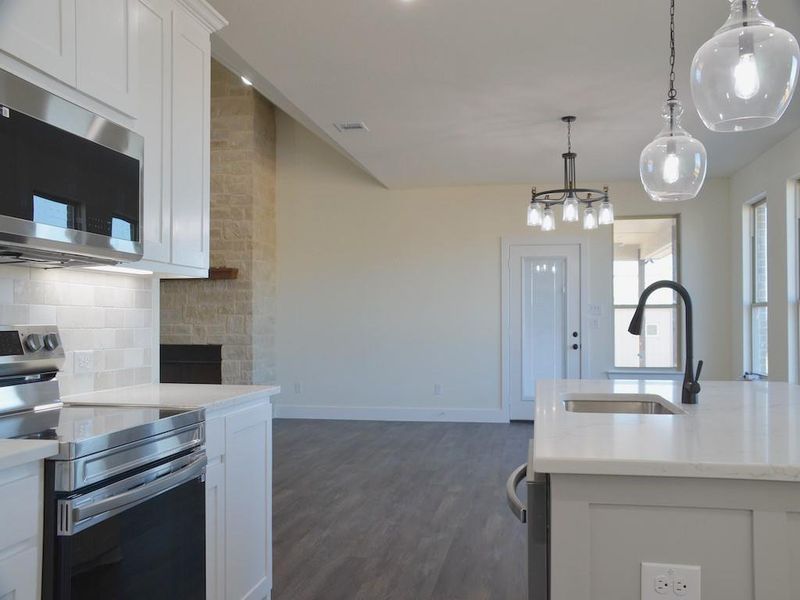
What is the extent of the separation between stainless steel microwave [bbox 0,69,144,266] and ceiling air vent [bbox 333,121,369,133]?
2553 mm

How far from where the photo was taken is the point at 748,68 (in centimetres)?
144

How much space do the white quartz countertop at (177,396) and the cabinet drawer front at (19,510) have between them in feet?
2.17

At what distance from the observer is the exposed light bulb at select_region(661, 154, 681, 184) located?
203 centimetres

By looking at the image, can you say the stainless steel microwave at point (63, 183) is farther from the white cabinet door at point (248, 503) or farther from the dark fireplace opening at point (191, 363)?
the dark fireplace opening at point (191, 363)

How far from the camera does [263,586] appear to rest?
2.65 m

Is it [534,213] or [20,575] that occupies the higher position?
[534,213]

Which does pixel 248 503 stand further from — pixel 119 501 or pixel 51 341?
pixel 51 341

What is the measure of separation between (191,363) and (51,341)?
485cm

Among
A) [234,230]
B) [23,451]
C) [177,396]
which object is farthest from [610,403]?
[234,230]

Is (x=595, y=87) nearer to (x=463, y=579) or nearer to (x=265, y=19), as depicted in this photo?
(x=265, y=19)

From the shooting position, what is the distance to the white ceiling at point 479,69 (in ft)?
10.0

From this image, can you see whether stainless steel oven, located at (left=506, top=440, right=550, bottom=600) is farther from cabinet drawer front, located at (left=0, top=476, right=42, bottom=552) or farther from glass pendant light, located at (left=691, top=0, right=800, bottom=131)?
cabinet drawer front, located at (left=0, top=476, right=42, bottom=552)

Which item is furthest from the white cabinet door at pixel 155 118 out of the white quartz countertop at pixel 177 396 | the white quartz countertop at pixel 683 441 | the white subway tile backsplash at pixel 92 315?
the white quartz countertop at pixel 683 441

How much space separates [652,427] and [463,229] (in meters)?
5.81
